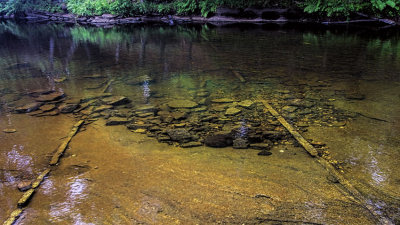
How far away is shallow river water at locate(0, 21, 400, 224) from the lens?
3180mm

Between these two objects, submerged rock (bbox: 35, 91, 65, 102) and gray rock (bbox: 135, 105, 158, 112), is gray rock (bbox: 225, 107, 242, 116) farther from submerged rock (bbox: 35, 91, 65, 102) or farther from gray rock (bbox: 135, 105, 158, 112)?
submerged rock (bbox: 35, 91, 65, 102)

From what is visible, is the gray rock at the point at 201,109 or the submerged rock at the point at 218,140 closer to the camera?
the submerged rock at the point at 218,140

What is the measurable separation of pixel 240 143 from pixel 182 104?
7.26 ft

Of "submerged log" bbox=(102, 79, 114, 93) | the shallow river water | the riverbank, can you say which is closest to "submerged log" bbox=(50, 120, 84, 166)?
the shallow river water

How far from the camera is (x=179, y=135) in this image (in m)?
5.01

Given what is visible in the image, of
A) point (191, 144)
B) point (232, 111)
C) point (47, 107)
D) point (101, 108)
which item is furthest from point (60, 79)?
point (191, 144)

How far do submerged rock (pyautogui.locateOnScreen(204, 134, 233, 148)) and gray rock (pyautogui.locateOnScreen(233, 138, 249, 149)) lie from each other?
84 millimetres

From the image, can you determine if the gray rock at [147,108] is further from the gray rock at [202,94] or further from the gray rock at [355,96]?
the gray rock at [355,96]

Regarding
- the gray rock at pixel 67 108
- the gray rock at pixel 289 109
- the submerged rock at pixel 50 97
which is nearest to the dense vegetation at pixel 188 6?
the gray rock at pixel 289 109

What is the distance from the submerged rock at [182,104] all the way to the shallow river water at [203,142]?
0.08ft

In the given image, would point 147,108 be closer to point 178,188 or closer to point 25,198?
point 178,188

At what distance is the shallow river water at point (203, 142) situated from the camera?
3.18 metres

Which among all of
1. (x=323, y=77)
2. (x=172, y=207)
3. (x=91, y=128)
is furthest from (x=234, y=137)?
(x=323, y=77)

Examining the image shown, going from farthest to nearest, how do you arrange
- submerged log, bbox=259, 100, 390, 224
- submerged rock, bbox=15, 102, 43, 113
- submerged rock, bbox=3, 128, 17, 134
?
submerged rock, bbox=15, 102, 43, 113, submerged rock, bbox=3, 128, 17, 134, submerged log, bbox=259, 100, 390, 224
